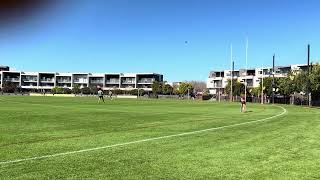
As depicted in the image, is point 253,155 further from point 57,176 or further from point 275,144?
point 57,176

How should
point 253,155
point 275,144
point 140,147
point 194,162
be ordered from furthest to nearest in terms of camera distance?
point 275,144 → point 140,147 → point 253,155 → point 194,162

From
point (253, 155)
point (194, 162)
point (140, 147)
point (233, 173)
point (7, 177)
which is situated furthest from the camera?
point (140, 147)

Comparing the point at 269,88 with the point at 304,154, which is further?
the point at 269,88

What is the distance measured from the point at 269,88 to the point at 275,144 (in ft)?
417

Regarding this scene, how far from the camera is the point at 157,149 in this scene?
1374 cm

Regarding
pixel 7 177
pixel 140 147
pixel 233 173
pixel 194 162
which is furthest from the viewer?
pixel 140 147

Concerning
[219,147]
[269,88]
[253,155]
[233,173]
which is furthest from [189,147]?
[269,88]

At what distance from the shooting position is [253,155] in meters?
13.1

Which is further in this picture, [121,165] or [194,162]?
[194,162]

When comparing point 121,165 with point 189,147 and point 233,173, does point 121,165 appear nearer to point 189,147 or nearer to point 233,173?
point 233,173

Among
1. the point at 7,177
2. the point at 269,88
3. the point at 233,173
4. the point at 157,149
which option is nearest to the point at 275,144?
the point at 157,149

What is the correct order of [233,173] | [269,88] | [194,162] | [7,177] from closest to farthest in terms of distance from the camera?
[7,177]
[233,173]
[194,162]
[269,88]

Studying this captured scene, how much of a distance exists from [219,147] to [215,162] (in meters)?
3.03

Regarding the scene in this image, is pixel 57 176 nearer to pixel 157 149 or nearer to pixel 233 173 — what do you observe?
pixel 233 173
